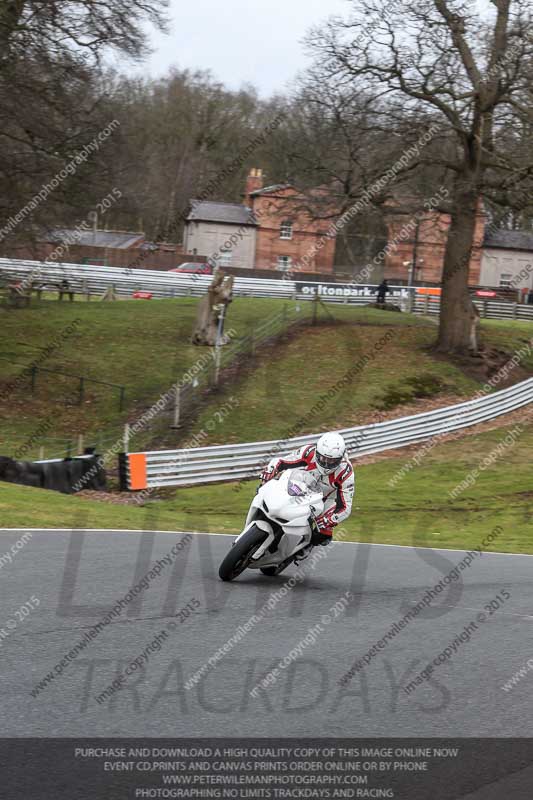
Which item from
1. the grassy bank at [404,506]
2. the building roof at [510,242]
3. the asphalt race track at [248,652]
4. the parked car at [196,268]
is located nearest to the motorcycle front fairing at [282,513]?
the asphalt race track at [248,652]

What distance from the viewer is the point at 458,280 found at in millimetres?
33594

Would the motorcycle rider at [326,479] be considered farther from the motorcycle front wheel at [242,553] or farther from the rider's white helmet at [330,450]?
the motorcycle front wheel at [242,553]

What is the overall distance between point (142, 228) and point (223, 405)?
211ft

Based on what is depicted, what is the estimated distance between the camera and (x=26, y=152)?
2691cm

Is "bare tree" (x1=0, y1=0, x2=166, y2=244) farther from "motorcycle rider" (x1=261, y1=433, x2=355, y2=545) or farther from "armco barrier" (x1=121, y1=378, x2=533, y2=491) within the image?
"motorcycle rider" (x1=261, y1=433, x2=355, y2=545)

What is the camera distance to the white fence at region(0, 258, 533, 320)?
4656cm

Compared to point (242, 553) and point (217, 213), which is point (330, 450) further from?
point (217, 213)

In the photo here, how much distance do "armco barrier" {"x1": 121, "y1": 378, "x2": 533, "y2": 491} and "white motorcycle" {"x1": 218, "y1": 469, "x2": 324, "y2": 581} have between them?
1193cm

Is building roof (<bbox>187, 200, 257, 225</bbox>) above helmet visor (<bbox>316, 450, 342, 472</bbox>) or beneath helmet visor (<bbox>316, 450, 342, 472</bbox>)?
above

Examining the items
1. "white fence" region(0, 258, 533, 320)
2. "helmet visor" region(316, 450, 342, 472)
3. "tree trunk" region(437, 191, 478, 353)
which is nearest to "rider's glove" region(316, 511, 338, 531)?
"helmet visor" region(316, 450, 342, 472)

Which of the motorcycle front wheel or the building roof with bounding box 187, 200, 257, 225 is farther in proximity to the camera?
the building roof with bounding box 187, 200, 257, 225

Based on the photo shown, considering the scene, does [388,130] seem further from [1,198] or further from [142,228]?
[142,228]

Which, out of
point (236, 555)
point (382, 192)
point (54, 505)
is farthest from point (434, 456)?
point (236, 555)
